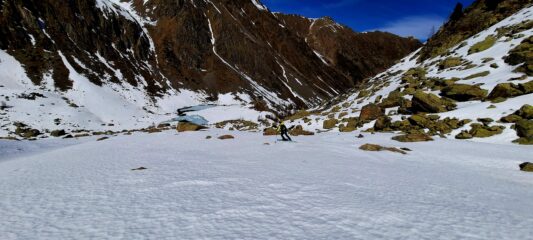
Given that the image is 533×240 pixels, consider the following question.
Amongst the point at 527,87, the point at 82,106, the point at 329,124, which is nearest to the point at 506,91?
the point at 527,87

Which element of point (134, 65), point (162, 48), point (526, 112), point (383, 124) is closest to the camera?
point (526, 112)

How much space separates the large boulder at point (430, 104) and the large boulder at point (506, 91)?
249cm

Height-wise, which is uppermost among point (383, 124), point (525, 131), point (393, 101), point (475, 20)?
point (475, 20)

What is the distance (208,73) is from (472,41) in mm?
71925

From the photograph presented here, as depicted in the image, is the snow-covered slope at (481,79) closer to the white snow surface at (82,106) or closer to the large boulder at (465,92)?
the large boulder at (465,92)

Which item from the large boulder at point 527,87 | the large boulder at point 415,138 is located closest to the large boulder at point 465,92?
the large boulder at point 527,87

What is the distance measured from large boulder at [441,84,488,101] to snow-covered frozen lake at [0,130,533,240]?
1483cm

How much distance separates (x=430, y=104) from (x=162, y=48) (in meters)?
86.6

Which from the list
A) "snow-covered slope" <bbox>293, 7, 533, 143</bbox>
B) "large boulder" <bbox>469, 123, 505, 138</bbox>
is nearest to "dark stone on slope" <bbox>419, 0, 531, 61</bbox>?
"snow-covered slope" <bbox>293, 7, 533, 143</bbox>

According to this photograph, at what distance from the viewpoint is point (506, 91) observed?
22.6 meters

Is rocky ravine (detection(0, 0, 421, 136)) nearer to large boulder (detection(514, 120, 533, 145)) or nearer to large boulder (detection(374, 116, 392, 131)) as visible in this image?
large boulder (detection(374, 116, 392, 131))

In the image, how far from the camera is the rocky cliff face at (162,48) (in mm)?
66125

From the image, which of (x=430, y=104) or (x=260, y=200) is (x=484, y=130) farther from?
(x=260, y=200)

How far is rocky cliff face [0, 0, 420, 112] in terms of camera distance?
66.1m
